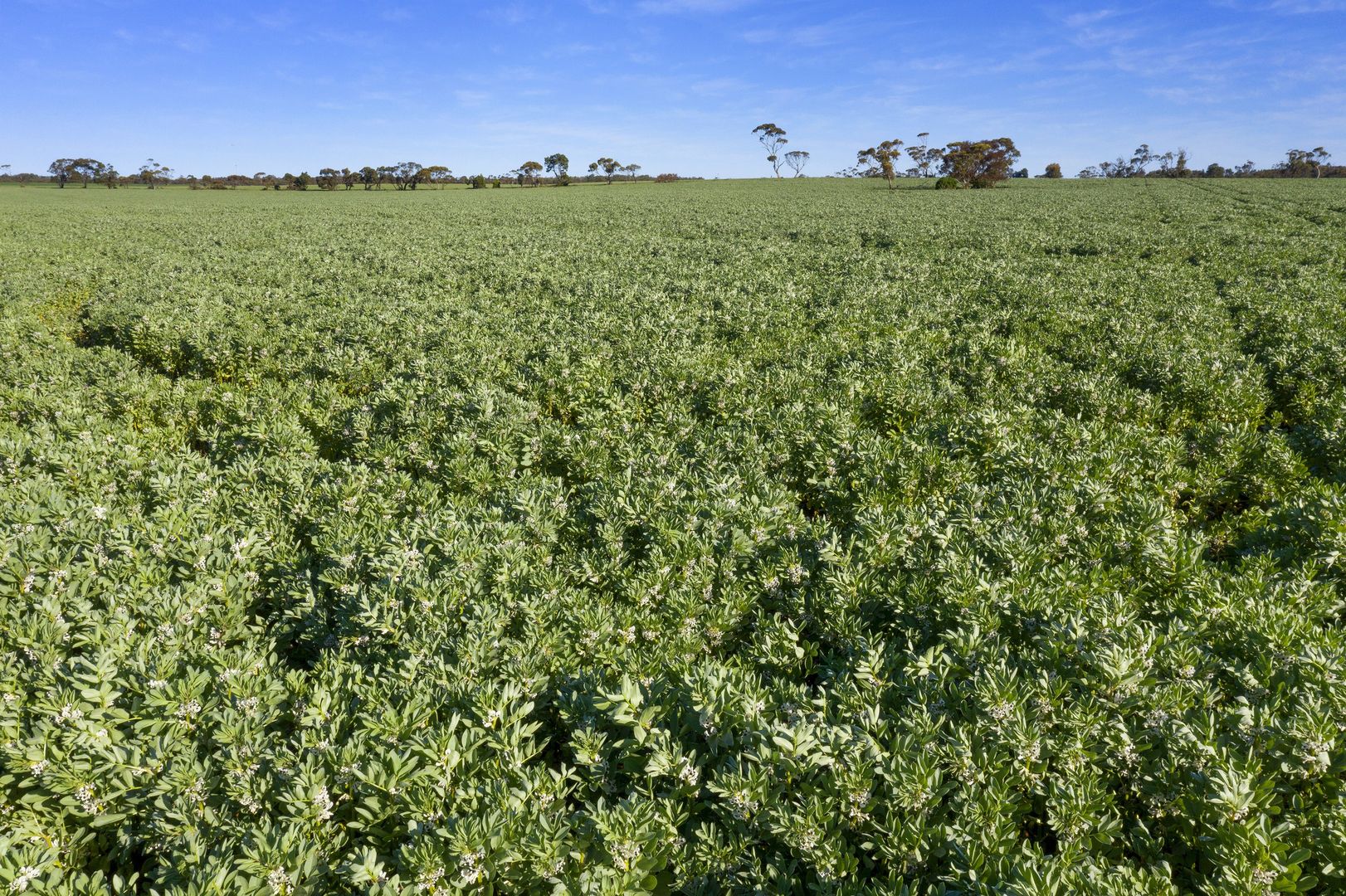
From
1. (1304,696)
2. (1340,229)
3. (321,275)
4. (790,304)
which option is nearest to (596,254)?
(321,275)

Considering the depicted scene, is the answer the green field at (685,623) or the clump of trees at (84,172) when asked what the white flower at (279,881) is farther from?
the clump of trees at (84,172)

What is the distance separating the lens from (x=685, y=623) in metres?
5.42

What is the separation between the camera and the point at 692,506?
6.92 meters

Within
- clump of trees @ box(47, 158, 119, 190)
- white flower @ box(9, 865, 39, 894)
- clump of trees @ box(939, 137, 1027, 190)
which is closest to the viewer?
white flower @ box(9, 865, 39, 894)

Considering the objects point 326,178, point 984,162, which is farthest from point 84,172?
point 984,162

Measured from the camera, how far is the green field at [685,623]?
3.36 m

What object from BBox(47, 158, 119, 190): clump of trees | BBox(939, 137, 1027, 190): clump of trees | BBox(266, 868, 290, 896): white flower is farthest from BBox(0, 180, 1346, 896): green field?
BBox(47, 158, 119, 190): clump of trees

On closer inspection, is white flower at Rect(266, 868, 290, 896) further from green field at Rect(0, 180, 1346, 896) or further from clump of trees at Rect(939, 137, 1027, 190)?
clump of trees at Rect(939, 137, 1027, 190)

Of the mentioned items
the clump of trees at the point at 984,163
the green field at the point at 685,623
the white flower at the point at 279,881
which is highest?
the clump of trees at the point at 984,163

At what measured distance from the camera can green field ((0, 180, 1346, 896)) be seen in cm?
336

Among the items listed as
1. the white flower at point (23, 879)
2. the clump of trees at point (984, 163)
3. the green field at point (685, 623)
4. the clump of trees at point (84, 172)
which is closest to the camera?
the white flower at point (23, 879)

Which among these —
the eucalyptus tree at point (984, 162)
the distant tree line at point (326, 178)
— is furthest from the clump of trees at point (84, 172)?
the eucalyptus tree at point (984, 162)

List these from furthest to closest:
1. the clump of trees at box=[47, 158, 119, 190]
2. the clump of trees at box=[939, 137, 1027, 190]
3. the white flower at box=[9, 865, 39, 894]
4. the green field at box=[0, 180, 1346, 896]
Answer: the clump of trees at box=[47, 158, 119, 190], the clump of trees at box=[939, 137, 1027, 190], the green field at box=[0, 180, 1346, 896], the white flower at box=[9, 865, 39, 894]

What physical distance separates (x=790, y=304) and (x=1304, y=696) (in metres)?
17.1
